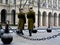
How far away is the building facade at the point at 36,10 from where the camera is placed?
160 ft

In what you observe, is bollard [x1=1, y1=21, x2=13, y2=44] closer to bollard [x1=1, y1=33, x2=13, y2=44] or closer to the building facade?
bollard [x1=1, y1=33, x2=13, y2=44]

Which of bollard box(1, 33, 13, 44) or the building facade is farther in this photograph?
the building facade

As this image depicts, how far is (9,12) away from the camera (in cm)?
4975

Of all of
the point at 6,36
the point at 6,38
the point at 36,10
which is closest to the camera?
the point at 6,36

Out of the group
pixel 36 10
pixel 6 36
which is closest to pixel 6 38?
pixel 6 36

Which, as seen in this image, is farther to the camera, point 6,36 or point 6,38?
point 6,38

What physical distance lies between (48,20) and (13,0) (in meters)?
11.5

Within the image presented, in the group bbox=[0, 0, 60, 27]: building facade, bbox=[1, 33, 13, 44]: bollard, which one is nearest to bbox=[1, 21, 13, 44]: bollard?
bbox=[1, 33, 13, 44]: bollard

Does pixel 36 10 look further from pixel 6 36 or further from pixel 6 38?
pixel 6 36

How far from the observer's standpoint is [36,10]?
163 ft

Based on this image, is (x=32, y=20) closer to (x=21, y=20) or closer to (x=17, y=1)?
(x=21, y=20)

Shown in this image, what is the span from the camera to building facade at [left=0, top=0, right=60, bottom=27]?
1925 inches

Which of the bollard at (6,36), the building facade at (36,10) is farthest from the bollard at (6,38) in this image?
the building facade at (36,10)

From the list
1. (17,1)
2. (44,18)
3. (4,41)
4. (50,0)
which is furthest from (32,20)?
(50,0)
